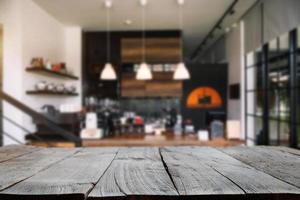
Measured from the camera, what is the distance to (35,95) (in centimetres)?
388

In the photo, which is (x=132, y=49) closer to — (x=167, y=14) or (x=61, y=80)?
(x=167, y=14)

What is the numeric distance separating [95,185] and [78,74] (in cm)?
489

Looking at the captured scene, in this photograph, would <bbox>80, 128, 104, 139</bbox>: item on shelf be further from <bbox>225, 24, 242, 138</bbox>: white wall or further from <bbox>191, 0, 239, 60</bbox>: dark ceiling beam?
<bbox>191, 0, 239, 60</bbox>: dark ceiling beam

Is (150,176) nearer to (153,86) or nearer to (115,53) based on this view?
(153,86)

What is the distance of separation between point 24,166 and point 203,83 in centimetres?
515

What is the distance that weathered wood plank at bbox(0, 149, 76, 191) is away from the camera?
564 millimetres

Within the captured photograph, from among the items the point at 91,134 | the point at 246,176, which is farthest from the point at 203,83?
the point at 246,176

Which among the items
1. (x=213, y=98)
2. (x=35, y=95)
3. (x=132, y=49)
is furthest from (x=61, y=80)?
(x=213, y=98)

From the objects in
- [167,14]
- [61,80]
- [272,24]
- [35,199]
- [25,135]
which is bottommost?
[25,135]

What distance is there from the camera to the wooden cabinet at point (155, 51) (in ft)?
17.1

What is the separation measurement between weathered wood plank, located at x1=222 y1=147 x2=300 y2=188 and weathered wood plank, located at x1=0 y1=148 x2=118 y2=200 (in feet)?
1.32

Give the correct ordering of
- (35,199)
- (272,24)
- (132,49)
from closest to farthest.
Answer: (35,199)
(272,24)
(132,49)

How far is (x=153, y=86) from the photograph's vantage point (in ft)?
17.3

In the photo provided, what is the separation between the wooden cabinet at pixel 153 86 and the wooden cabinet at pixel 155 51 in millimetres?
290
